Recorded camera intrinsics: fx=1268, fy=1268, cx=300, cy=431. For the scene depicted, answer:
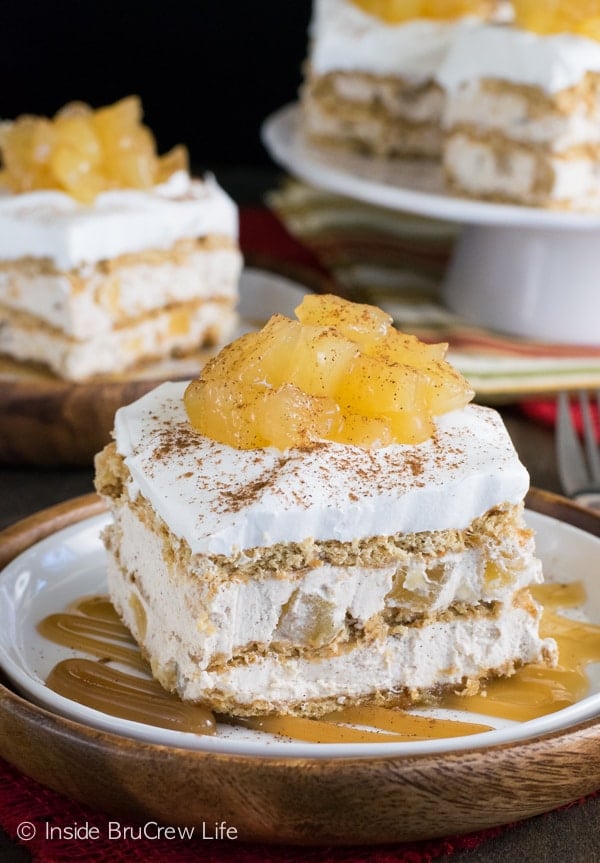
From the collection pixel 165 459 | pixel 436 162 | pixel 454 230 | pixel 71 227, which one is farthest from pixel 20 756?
pixel 454 230

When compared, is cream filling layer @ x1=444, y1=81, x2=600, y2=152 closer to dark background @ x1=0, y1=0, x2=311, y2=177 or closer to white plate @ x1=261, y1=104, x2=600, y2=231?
white plate @ x1=261, y1=104, x2=600, y2=231

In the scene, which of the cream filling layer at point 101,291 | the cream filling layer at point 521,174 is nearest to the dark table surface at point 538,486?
the cream filling layer at point 101,291

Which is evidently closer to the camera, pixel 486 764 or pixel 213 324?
pixel 486 764

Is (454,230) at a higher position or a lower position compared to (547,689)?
lower

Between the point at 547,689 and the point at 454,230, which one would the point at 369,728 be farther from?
the point at 454,230

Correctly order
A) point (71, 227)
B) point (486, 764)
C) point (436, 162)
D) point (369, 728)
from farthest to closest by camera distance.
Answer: point (436, 162)
point (71, 227)
point (369, 728)
point (486, 764)

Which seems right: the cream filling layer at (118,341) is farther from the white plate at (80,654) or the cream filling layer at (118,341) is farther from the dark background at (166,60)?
the dark background at (166,60)

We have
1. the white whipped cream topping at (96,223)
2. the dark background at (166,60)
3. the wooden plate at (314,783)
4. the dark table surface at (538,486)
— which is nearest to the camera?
the wooden plate at (314,783)

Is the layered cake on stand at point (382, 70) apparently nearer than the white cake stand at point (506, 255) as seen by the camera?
No
